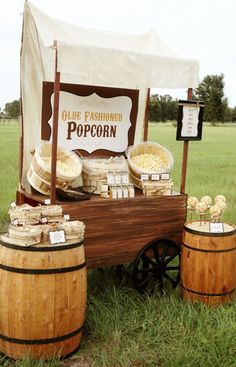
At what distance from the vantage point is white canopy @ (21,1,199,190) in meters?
3.55

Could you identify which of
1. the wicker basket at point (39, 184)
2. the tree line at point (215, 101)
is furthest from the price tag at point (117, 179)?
the tree line at point (215, 101)

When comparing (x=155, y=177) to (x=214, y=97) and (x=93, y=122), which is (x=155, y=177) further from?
(x=214, y=97)

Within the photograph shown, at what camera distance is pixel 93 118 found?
15.1 feet

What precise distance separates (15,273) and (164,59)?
7.45 ft

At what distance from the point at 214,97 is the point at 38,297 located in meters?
80.6

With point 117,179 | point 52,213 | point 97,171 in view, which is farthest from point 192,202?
point 52,213

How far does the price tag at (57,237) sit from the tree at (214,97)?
244 ft

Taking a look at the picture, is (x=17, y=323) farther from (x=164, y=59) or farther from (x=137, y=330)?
(x=164, y=59)

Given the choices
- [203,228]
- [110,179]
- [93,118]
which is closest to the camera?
[203,228]

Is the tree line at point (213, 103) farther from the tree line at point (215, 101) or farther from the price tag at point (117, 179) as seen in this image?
the price tag at point (117, 179)

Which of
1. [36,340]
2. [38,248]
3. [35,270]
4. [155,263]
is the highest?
[38,248]

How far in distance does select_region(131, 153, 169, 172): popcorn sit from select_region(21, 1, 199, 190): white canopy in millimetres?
670

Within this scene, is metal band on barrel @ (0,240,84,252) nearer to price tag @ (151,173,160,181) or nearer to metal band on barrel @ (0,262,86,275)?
metal band on barrel @ (0,262,86,275)

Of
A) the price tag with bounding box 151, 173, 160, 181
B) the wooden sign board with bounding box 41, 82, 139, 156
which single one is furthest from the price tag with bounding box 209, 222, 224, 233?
the wooden sign board with bounding box 41, 82, 139, 156
